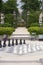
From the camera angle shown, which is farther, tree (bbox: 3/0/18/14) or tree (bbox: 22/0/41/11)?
tree (bbox: 22/0/41/11)

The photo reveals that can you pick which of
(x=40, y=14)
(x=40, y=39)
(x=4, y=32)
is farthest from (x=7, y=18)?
(x=40, y=39)

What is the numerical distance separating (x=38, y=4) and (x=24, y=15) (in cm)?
365

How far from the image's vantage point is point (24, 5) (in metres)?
38.9

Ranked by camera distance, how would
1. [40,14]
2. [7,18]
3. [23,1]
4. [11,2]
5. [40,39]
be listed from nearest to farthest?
[40,39] → [7,18] → [40,14] → [11,2] → [23,1]

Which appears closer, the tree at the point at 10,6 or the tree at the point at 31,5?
the tree at the point at 10,6

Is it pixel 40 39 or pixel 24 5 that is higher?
pixel 24 5

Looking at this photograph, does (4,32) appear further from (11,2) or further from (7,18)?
(11,2)

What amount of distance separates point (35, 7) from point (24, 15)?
2687 millimetres

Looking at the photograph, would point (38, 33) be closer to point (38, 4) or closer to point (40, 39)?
point (40, 39)

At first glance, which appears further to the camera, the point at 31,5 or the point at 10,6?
the point at 31,5

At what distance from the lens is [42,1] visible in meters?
38.0

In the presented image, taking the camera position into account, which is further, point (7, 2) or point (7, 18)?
point (7, 2)

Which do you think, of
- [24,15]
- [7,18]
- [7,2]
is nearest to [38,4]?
[24,15]

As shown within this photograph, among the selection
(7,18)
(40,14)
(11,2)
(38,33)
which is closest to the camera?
(38,33)
